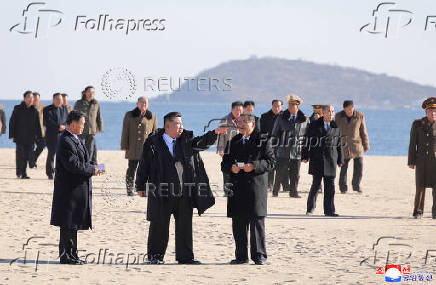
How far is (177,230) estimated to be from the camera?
991 cm

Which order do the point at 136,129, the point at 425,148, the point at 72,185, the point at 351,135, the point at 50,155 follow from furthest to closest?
the point at 50,155 → the point at 351,135 → the point at 136,129 → the point at 425,148 → the point at 72,185

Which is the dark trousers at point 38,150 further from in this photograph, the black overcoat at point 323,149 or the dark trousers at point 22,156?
the black overcoat at point 323,149

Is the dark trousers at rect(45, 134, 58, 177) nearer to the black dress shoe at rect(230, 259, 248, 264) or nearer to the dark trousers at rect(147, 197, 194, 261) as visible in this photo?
the dark trousers at rect(147, 197, 194, 261)

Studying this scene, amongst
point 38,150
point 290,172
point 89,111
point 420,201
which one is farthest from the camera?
point 38,150

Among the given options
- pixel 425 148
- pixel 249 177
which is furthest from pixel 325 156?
pixel 249 177

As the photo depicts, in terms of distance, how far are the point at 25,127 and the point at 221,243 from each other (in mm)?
9064

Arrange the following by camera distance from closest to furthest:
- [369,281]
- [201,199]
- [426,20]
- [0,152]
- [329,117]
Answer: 1. [369,281]
2. [201,199]
3. [329,117]
4. [426,20]
5. [0,152]

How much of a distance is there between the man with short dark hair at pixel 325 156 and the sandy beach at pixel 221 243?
29cm

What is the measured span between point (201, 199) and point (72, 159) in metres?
1.42

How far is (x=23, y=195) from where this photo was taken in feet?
53.4

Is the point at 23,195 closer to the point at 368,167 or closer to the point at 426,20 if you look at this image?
the point at 426,20

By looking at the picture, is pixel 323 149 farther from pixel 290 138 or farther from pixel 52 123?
pixel 52 123

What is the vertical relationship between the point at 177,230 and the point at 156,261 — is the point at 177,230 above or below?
above

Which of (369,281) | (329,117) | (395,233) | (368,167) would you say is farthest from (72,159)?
(368,167)
